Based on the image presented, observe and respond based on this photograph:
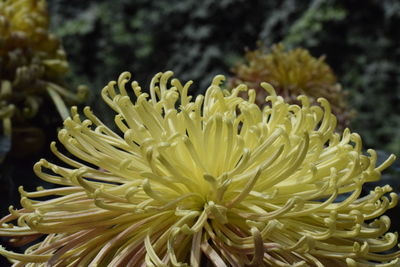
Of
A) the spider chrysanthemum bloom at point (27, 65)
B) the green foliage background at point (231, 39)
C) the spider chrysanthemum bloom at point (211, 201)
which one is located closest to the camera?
the spider chrysanthemum bloom at point (211, 201)

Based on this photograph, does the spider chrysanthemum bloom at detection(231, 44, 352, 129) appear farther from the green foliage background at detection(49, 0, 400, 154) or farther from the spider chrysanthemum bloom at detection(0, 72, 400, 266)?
the spider chrysanthemum bloom at detection(0, 72, 400, 266)

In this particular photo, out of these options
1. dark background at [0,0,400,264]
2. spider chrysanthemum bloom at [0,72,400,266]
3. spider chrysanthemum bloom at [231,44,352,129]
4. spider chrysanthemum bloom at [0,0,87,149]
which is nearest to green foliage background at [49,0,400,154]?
dark background at [0,0,400,264]

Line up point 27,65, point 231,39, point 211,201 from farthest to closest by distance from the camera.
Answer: point 231,39 → point 27,65 → point 211,201

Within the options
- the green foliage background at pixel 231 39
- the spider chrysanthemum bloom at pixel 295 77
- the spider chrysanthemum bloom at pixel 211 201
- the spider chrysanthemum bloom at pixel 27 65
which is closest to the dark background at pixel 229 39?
the green foliage background at pixel 231 39

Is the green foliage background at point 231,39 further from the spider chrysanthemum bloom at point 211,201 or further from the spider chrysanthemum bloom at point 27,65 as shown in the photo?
the spider chrysanthemum bloom at point 211,201

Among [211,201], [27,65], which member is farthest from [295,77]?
[211,201]

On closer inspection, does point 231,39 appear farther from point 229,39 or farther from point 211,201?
point 211,201

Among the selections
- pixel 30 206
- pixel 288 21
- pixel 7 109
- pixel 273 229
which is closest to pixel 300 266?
pixel 273 229
